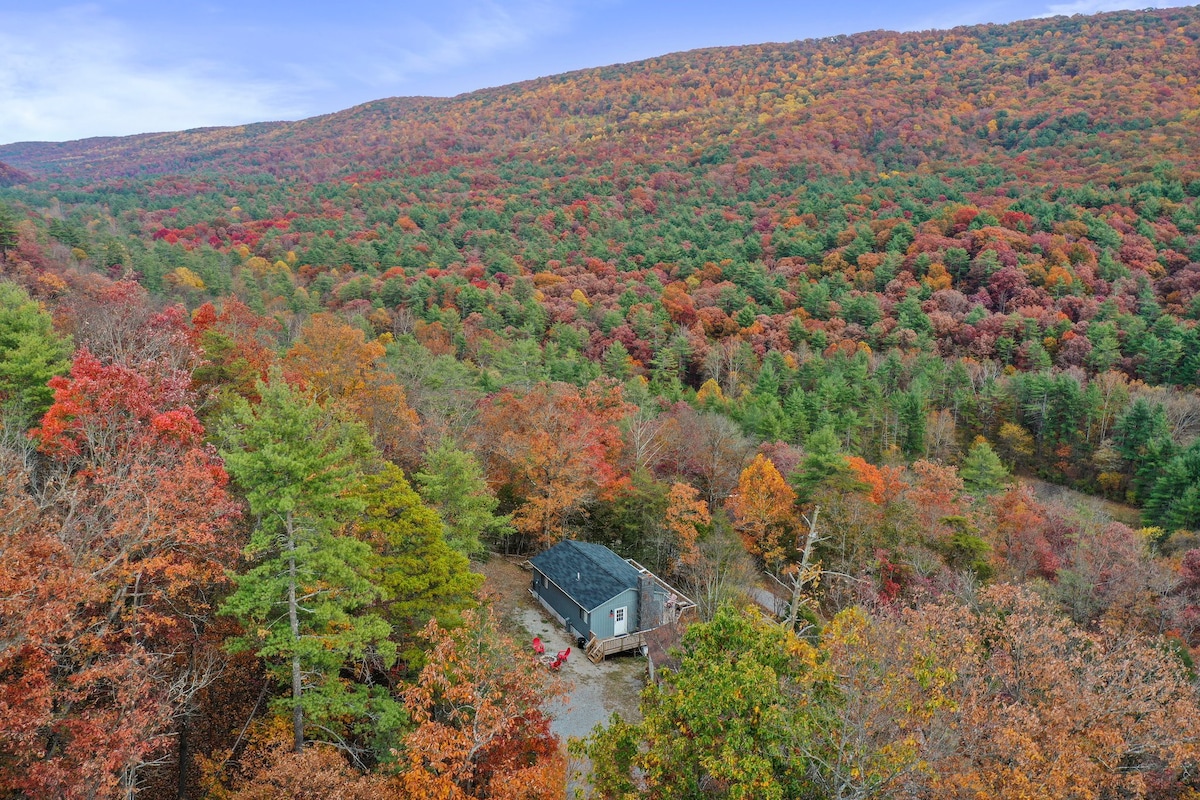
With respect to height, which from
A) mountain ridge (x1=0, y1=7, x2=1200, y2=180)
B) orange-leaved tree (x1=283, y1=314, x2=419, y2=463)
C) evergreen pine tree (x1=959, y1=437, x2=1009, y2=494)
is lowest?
evergreen pine tree (x1=959, y1=437, x2=1009, y2=494)

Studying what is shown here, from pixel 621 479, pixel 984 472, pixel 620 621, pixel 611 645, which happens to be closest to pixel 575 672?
pixel 611 645

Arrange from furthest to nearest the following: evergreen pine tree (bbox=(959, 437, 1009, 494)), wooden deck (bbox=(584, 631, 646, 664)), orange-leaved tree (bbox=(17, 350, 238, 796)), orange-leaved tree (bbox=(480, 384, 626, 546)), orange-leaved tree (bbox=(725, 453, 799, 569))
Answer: evergreen pine tree (bbox=(959, 437, 1009, 494)) → orange-leaved tree (bbox=(725, 453, 799, 569)) → orange-leaved tree (bbox=(480, 384, 626, 546)) → wooden deck (bbox=(584, 631, 646, 664)) → orange-leaved tree (bbox=(17, 350, 238, 796))

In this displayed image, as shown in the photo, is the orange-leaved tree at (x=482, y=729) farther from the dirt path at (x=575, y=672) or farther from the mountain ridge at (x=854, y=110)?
the mountain ridge at (x=854, y=110)

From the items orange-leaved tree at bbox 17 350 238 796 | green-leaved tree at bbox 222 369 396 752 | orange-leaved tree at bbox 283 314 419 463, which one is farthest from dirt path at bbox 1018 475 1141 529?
orange-leaved tree at bbox 17 350 238 796

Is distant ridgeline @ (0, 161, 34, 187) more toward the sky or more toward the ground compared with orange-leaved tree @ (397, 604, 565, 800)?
more toward the sky

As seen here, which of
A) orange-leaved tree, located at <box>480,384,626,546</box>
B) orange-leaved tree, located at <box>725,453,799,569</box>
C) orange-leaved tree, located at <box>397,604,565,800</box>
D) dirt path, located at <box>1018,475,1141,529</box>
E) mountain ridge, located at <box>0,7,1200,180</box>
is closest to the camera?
orange-leaved tree, located at <box>397,604,565,800</box>

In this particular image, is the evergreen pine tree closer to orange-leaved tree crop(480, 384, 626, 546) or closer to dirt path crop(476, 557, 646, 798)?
orange-leaved tree crop(480, 384, 626, 546)

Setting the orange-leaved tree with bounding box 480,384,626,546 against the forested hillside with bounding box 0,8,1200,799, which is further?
the orange-leaved tree with bounding box 480,384,626,546
